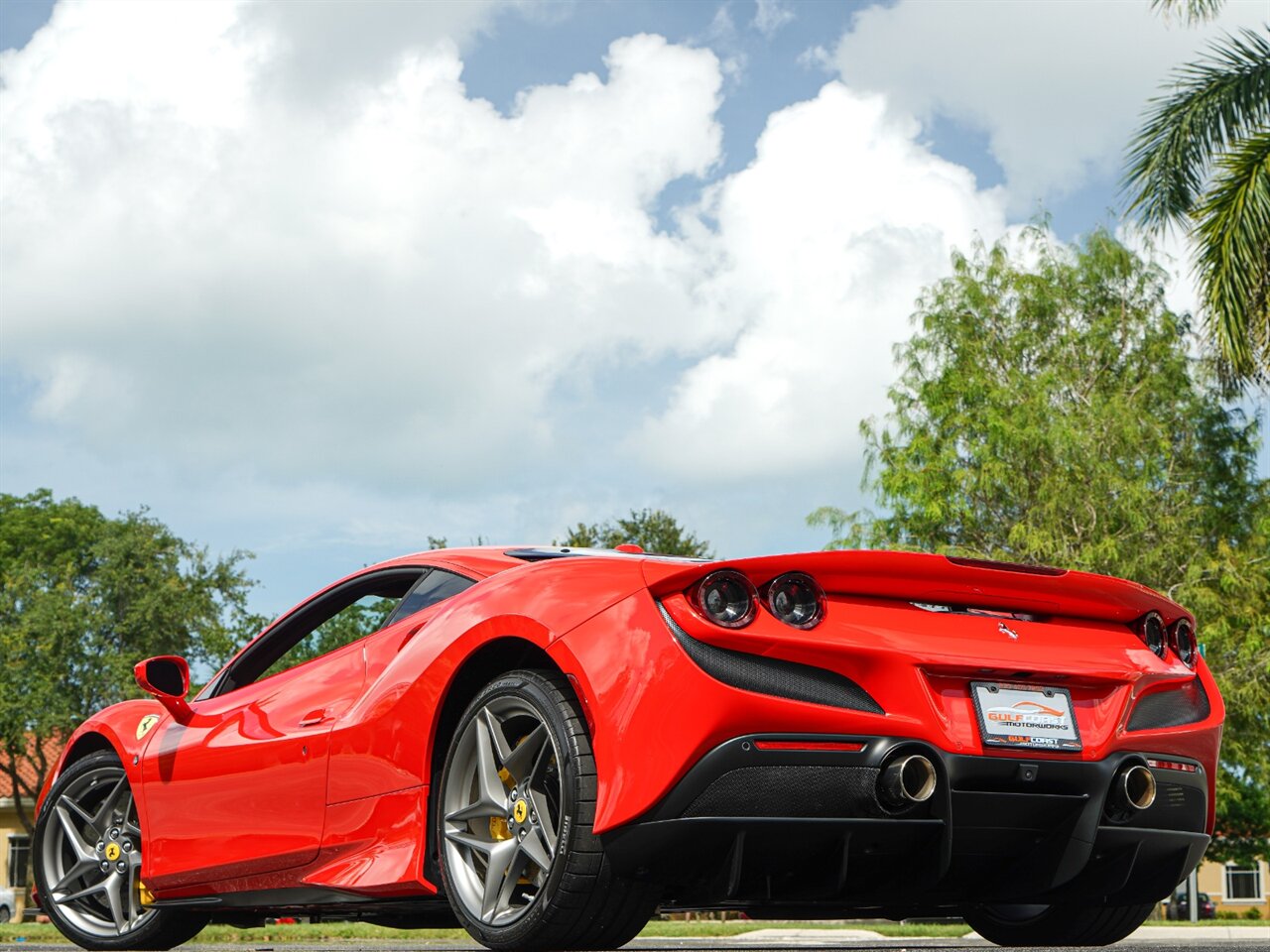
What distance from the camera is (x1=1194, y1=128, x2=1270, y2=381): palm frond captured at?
16.6 meters

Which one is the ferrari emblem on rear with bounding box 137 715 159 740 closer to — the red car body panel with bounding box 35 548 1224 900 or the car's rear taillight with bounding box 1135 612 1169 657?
the red car body panel with bounding box 35 548 1224 900

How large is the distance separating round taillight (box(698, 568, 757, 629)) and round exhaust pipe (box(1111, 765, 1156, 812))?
1.11 metres

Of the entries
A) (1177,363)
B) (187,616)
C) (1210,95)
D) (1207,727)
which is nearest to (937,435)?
(1177,363)

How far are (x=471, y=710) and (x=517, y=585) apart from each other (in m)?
0.36

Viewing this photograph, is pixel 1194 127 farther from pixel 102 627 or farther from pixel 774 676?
pixel 102 627

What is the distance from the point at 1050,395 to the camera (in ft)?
94.5

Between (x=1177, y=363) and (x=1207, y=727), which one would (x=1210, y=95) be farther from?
(x=1207, y=727)

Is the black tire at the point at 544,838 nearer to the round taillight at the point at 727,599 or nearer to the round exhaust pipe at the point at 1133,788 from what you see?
the round taillight at the point at 727,599

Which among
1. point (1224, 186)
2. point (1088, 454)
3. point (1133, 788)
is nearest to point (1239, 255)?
point (1224, 186)

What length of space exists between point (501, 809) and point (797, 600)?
992 mm

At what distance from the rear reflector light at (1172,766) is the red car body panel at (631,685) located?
0.04 meters

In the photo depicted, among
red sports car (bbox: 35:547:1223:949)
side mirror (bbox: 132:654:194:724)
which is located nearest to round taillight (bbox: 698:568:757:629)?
red sports car (bbox: 35:547:1223:949)

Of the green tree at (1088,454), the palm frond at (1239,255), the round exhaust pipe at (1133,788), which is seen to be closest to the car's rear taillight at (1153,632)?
the round exhaust pipe at (1133,788)

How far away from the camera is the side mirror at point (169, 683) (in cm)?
581
